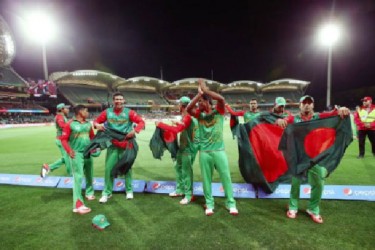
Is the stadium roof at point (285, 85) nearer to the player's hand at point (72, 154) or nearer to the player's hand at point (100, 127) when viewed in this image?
the player's hand at point (100, 127)

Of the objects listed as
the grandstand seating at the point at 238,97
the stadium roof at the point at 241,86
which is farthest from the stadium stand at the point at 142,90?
the grandstand seating at the point at 238,97

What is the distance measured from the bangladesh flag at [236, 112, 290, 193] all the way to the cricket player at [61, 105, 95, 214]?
10.1 feet

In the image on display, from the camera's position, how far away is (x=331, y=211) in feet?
13.0

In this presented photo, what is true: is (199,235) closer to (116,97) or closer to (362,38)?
(116,97)

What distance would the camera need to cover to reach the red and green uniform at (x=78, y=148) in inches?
170

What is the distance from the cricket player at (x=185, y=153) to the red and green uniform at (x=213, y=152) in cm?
51

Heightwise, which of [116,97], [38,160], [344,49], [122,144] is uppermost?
[344,49]

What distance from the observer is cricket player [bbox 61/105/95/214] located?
4302 mm

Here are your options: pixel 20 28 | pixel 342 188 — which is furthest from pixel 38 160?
pixel 20 28

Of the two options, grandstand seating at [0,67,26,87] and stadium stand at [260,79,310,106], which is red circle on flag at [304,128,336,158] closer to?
grandstand seating at [0,67,26,87]

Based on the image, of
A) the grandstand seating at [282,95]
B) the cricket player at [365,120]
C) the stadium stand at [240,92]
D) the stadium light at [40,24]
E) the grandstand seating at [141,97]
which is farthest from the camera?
the grandstand seating at [282,95]

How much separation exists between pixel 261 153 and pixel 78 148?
3676 mm

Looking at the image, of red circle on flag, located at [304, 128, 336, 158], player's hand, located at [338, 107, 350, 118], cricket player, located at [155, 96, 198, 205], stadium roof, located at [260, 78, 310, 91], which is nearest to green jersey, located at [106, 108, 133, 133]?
cricket player, located at [155, 96, 198, 205]

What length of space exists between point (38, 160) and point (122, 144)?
6222 millimetres
